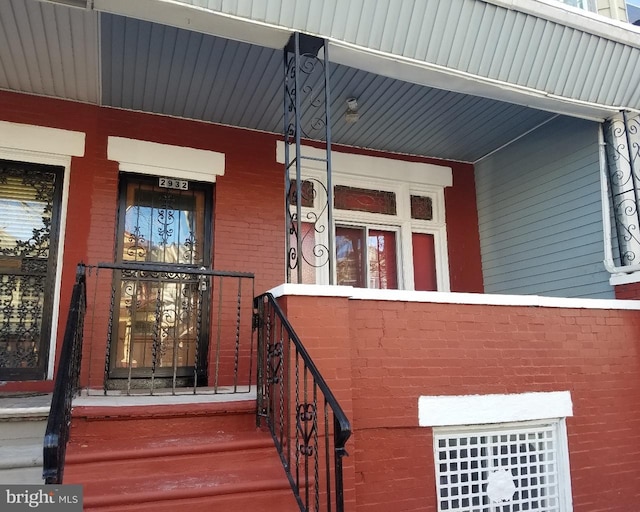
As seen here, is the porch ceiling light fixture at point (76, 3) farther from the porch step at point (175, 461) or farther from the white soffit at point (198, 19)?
the porch step at point (175, 461)

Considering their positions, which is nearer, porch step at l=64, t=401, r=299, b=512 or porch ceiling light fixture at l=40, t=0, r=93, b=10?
porch step at l=64, t=401, r=299, b=512

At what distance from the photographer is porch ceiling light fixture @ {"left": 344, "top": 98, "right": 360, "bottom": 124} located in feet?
18.1

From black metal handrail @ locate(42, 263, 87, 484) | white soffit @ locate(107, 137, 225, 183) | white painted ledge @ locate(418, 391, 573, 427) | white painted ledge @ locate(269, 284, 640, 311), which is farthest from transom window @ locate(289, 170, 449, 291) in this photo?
black metal handrail @ locate(42, 263, 87, 484)

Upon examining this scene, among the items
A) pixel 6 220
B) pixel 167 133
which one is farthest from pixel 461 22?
pixel 6 220

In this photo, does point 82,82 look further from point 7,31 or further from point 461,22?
point 461,22

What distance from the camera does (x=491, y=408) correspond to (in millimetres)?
4125

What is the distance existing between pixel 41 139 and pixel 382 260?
4128 mm

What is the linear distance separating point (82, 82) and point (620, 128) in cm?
563

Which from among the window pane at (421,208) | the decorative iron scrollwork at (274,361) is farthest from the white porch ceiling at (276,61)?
the decorative iron scrollwork at (274,361)

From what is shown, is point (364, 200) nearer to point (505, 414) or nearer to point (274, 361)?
point (505, 414)

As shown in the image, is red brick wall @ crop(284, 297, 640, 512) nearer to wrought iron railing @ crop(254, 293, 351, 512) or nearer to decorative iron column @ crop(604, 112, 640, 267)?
wrought iron railing @ crop(254, 293, 351, 512)

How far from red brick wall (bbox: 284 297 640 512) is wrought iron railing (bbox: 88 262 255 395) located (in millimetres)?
1815

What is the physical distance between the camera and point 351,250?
6680mm

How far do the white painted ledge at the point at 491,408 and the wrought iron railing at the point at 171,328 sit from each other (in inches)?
82.4
